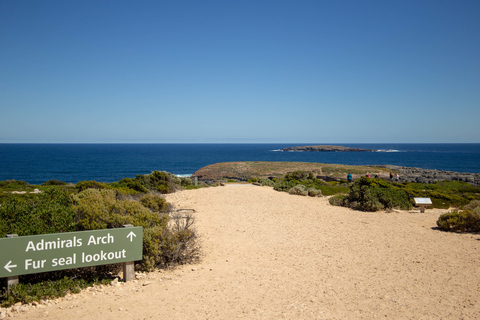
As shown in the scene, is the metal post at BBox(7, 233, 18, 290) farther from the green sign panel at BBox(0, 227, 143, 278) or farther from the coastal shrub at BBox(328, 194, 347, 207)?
the coastal shrub at BBox(328, 194, 347, 207)

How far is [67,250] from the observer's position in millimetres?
4859

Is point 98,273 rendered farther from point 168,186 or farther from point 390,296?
point 168,186

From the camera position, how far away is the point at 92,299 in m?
4.87

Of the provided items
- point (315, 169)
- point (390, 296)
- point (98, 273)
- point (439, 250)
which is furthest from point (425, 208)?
point (315, 169)

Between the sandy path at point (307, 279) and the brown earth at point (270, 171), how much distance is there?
864 inches

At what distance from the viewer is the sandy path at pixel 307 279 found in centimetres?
459

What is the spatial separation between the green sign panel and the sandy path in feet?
1.79

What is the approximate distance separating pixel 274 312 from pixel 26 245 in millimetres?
3804

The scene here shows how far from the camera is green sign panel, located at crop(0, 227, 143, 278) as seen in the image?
450cm

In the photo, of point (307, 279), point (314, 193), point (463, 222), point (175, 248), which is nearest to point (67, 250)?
point (175, 248)

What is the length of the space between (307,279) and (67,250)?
4.21 m

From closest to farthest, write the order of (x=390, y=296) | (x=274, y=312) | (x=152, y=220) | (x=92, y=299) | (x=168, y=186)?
(x=274, y=312) < (x=92, y=299) < (x=390, y=296) < (x=152, y=220) < (x=168, y=186)

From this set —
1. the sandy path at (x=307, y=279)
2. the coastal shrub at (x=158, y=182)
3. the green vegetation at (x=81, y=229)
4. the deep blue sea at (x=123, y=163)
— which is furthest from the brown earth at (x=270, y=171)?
the green vegetation at (x=81, y=229)

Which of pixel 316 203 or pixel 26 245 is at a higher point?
pixel 26 245
